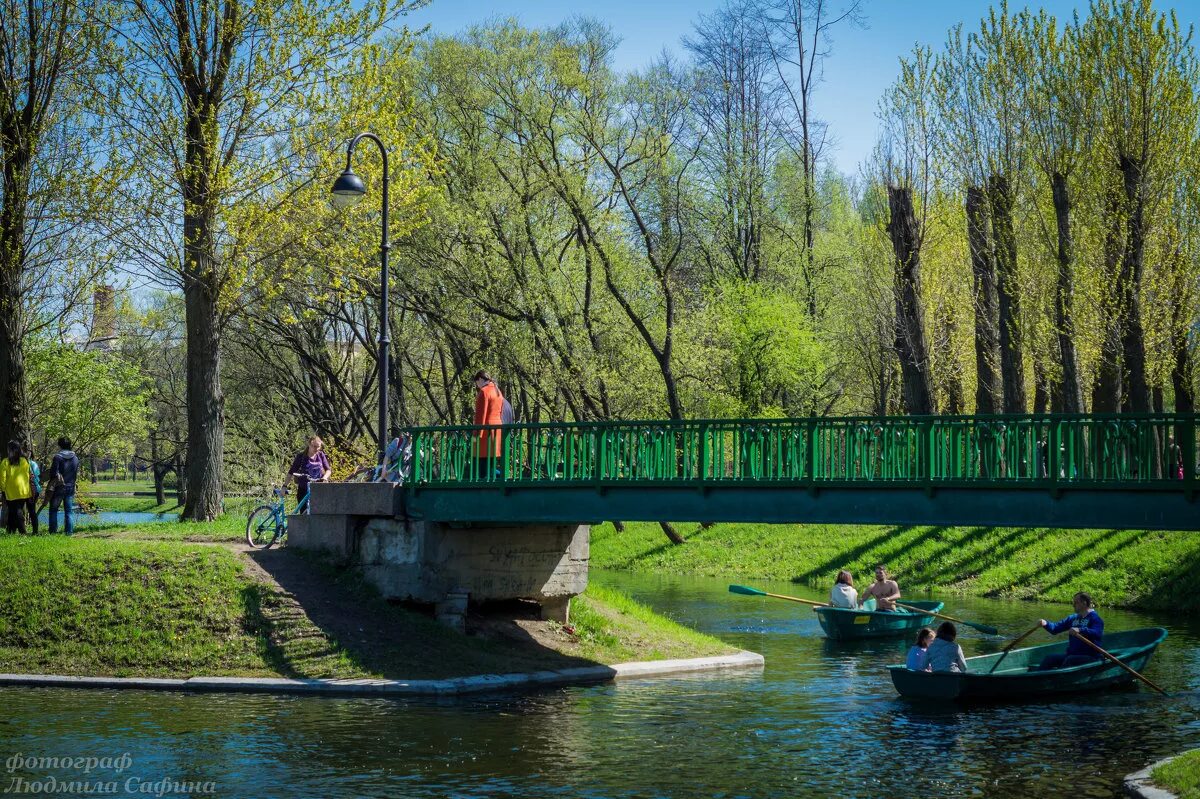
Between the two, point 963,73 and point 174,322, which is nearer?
point 963,73

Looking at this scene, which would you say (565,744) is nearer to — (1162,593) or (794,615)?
(794,615)

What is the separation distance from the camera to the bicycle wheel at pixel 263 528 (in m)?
23.6

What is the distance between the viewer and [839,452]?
19.2 m

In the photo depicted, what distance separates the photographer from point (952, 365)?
4281 centimetres

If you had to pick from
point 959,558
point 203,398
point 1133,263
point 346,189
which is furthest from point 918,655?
point 959,558

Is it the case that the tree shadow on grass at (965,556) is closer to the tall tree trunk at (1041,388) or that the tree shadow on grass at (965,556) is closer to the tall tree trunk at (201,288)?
the tall tree trunk at (1041,388)

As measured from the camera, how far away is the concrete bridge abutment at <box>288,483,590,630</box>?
21.9 meters

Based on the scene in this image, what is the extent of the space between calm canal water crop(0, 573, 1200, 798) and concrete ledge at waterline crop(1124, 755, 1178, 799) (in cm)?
31

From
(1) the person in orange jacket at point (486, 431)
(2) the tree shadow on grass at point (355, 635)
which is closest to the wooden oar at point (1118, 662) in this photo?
(2) the tree shadow on grass at point (355, 635)

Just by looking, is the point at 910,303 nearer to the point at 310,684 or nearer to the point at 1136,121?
the point at 1136,121

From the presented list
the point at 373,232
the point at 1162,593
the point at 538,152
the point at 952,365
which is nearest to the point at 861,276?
the point at 952,365

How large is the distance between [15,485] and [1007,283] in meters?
23.2

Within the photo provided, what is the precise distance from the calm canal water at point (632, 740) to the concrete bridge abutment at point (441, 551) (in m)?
3.01

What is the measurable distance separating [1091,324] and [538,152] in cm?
1657
